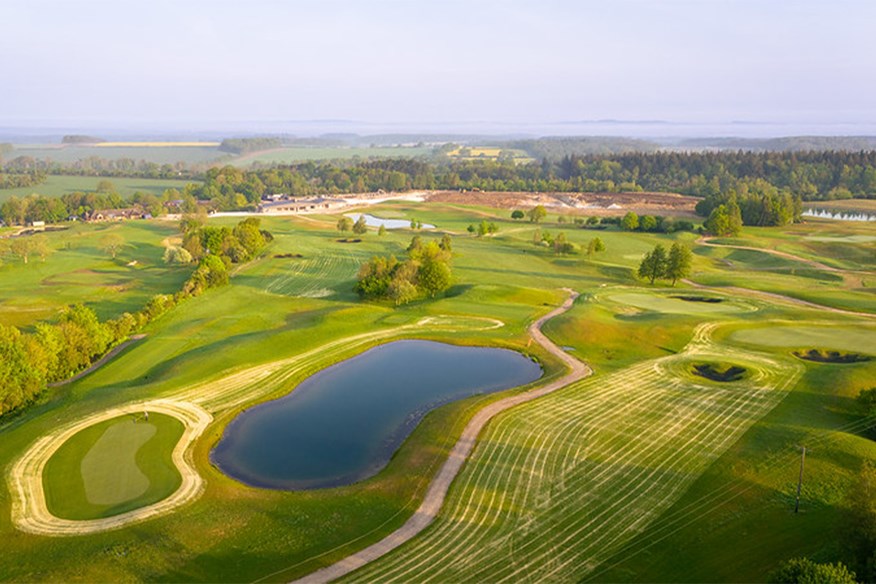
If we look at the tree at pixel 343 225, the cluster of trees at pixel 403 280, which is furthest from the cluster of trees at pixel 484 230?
the cluster of trees at pixel 403 280

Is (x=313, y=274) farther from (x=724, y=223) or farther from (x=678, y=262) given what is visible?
(x=724, y=223)

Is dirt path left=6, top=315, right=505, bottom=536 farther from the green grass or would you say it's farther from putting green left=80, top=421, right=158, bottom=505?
the green grass

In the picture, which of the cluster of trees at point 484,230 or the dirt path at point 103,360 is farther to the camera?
the cluster of trees at point 484,230

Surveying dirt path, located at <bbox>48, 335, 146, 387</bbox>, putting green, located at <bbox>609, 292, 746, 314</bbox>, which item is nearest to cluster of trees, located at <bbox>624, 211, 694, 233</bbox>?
putting green, located at <bbox>609, 292, 746, 314</bbox>

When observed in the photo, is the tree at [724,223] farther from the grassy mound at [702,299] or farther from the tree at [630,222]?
the grassy mound at [702,299]

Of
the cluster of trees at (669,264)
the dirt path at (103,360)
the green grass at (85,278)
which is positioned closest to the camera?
the dirt path at (103,360)

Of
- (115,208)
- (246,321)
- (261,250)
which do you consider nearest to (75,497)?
(246,321)

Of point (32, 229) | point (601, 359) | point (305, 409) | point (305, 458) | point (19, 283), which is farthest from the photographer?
point (32, 229)

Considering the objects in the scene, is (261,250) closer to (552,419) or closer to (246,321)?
(246,321)
